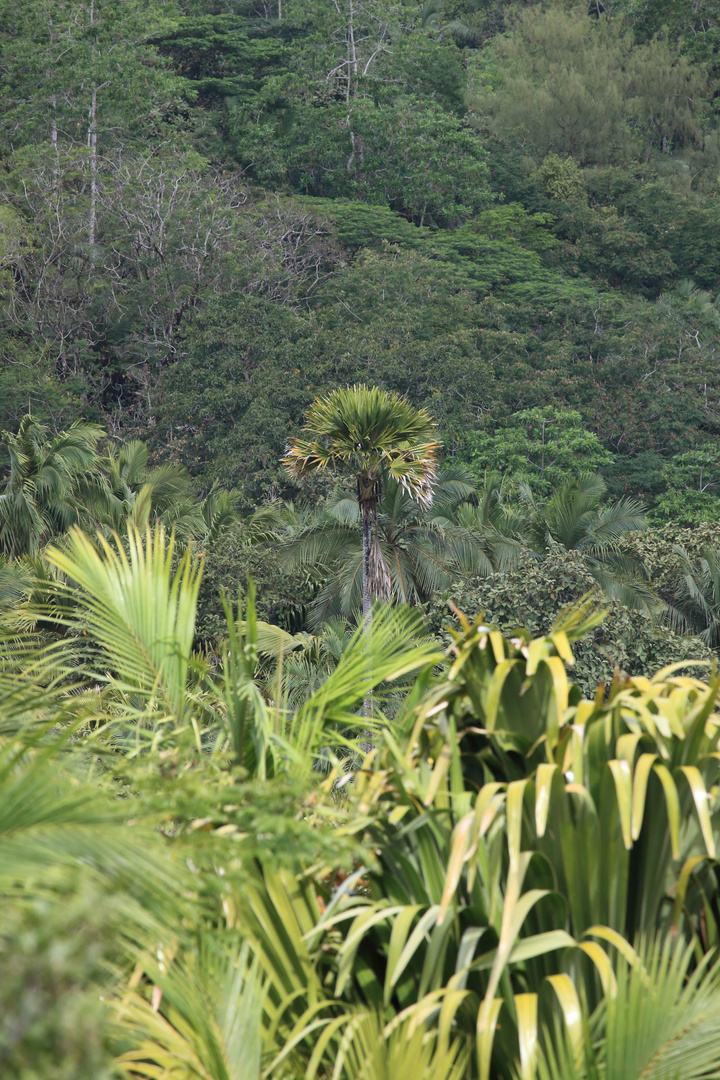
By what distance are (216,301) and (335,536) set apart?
1734 cm

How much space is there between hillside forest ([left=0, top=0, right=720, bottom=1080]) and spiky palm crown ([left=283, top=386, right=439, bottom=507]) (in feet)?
0.19

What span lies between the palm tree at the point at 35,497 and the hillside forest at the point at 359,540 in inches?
3.0

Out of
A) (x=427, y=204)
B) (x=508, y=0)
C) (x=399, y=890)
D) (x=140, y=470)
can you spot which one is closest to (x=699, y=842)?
Result: (x=399, y=890)

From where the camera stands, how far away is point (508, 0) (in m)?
Answer: 62.1

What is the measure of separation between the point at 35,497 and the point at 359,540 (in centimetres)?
613

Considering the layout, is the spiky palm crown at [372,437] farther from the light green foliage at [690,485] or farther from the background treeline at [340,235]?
the light green foliage at [690,485]

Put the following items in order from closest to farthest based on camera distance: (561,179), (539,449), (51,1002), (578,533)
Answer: (51,1002) < (578,533) < (539,449) < (561,179)

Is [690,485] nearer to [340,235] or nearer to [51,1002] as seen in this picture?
[340,235]

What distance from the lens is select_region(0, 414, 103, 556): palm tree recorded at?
738 inches

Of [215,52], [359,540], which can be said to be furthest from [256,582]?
[215,52]

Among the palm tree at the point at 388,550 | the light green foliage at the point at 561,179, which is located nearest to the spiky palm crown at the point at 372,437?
the palm tree at the point at 388,550

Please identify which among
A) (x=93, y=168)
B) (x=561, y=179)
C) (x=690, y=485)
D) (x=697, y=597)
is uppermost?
(x=561, y=179)

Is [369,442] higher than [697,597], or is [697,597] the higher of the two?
[369,442]

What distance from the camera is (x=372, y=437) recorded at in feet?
44.2
